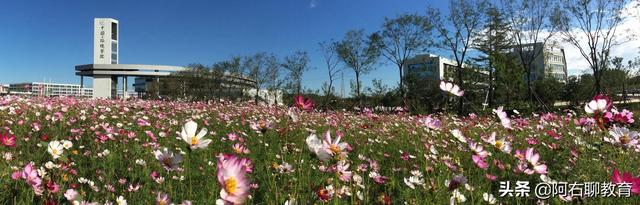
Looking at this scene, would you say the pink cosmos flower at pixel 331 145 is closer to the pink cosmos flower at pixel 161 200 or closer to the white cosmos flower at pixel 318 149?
the white cosmos flower at pixel 318 149

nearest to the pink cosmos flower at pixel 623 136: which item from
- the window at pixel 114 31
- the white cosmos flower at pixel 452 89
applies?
the white cosmos flower at pixel 452 89

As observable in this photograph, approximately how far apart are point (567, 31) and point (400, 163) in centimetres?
2559

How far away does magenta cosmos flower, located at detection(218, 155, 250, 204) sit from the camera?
709mm

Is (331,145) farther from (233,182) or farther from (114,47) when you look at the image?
(114,47)

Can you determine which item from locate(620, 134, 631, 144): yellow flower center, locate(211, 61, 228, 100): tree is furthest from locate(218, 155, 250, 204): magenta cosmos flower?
locate(211, 61, 228, 100): tree

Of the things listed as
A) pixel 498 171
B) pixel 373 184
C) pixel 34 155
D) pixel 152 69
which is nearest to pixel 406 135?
pixel 498 171

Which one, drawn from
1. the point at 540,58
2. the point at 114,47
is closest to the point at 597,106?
the point at 540,58

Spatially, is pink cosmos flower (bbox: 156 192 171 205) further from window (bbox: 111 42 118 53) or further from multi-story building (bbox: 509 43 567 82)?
window (bbox: 111 42 118 53)

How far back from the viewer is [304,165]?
2807 mm

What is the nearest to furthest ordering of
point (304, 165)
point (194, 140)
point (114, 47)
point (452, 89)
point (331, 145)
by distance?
point (194, 140) → point (331, 145) → point (452, 89) → point (304, 165) → point (114, 47)

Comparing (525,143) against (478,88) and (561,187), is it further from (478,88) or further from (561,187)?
Result: (478,88)

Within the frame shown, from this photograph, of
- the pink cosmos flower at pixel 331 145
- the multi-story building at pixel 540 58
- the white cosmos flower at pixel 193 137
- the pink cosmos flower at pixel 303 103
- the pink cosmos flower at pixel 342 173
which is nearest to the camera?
the white cosmos flower at pixel 193 137

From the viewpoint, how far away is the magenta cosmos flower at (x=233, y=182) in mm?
709

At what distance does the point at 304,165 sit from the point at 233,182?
6.88 feet
